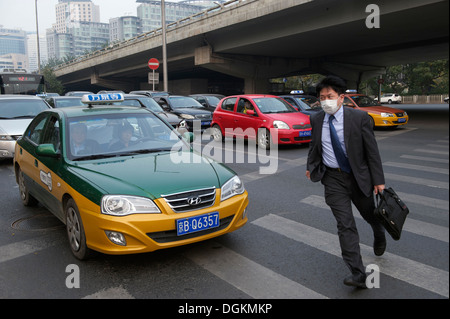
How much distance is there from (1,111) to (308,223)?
29.0 feet

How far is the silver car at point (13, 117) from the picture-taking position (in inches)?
360

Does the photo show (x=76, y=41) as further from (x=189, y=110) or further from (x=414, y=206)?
(x=414, y=206)

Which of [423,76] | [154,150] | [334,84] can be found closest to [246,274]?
[334,84]

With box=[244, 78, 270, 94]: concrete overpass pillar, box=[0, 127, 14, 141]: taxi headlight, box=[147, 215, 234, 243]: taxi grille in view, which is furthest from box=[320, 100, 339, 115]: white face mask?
box=[244, 78, 270, 94]: concrete overpass pillar

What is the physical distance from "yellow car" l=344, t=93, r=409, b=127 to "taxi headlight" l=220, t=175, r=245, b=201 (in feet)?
39.2

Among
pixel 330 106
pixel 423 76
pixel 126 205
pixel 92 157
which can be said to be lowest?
pixel 126 205

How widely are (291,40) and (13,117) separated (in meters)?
18.6

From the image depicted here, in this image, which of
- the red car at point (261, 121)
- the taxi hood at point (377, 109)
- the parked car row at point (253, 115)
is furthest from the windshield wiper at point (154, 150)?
the taxi hood at point (377, 109)

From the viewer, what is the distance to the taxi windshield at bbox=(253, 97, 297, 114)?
38.4 ft

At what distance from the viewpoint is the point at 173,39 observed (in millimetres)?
31297

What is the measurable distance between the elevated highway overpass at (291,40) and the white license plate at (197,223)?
457 inches

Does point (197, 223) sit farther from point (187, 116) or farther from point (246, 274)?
point (187, 116)

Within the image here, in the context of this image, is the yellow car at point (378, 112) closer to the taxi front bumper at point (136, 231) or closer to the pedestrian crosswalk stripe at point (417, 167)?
the pedestrian crosswalk stripe at point (417, 167)

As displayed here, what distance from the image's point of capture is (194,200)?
3.72 metres
